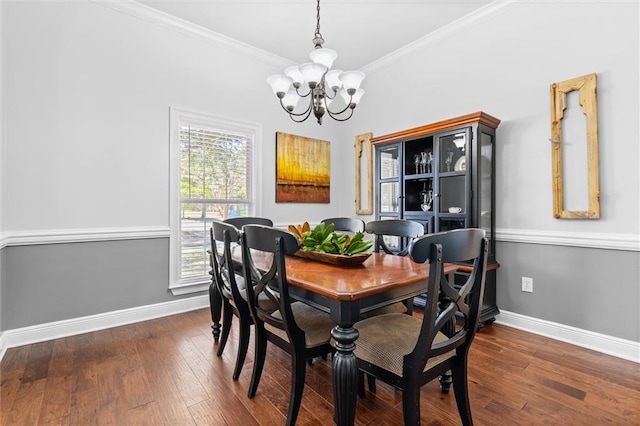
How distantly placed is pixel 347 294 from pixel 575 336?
2.31 meters

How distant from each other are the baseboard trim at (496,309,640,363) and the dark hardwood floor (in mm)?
87

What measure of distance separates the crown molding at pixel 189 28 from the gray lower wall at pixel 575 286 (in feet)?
10.8

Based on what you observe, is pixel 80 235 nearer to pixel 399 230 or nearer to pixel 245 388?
pixel 245 388

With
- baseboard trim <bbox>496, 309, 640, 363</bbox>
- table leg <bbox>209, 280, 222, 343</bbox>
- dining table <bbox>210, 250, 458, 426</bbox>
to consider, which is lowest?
baseboard trim <bbox>496, 309, 640, 363</bbox>

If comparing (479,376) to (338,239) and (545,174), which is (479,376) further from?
(545,174)

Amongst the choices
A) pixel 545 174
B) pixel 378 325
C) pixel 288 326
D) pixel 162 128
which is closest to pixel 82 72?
pixel 162 128

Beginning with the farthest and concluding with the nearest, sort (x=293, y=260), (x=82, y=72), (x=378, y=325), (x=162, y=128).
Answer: (x=162, y=128) → (x=82, y=72) → (x=293, y=260) → (x=378, y=325)

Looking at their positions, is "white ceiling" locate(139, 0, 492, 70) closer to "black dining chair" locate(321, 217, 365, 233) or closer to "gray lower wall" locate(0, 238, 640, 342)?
"black dining chair" locate(321, 217, 365, 233)

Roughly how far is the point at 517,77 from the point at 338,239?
2319 millimetres

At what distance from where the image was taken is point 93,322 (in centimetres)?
270

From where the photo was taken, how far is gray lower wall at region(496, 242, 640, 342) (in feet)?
7.22

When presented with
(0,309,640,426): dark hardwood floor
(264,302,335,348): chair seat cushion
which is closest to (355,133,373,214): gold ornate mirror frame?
(0,309,640,426): dark hardwood floor

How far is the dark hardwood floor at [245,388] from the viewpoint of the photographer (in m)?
1.57

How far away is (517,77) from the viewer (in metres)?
2.74
